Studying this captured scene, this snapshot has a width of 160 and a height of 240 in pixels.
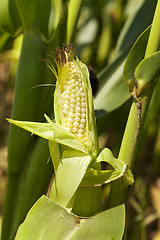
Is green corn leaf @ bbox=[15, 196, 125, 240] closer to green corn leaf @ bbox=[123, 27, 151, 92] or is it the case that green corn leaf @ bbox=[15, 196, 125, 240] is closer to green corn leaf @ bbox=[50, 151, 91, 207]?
green corn leaf @ bbox=[50, 151, 91, 207]

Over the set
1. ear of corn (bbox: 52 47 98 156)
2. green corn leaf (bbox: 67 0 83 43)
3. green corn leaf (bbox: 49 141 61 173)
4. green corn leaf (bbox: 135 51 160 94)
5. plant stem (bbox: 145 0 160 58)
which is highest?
green corn leaf (bbox: 67 0 83 43)

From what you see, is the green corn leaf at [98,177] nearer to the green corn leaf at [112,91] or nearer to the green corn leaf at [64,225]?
the green corn leaf at [64,225]

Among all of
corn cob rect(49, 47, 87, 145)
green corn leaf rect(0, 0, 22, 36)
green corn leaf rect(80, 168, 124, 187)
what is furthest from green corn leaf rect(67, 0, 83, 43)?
green corn leaf rect(80, 168, 124, 187)

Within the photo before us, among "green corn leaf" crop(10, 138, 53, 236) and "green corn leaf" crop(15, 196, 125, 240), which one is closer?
"green corn leaf" crop(15, 196, 125, 240)

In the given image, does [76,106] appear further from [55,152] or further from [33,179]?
[33,179]

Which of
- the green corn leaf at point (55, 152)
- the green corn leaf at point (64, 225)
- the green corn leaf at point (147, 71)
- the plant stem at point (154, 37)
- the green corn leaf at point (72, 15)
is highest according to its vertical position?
the green corn leaf at point (72, 15)

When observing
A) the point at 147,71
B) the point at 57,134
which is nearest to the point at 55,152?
the point at 57,134

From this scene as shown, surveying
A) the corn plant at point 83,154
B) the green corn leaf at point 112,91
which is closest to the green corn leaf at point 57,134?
the corn plant at point 83,154
